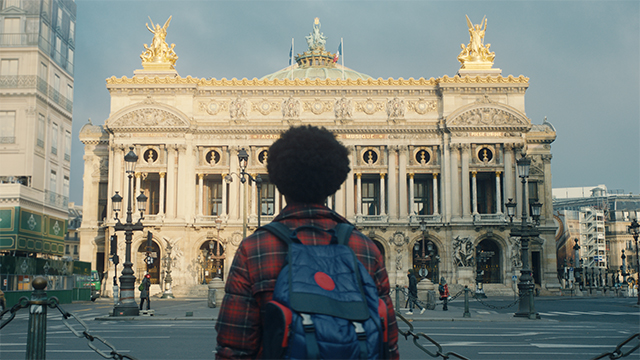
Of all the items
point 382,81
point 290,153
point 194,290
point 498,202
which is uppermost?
point 382,81

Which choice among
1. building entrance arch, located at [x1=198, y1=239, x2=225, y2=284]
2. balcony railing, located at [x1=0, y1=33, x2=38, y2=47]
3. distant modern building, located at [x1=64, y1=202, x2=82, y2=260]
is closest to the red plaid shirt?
balcony railing, located at [x1=0, y1=33, x2=38, y2=47]

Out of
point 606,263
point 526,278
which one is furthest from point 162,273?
point 606,263

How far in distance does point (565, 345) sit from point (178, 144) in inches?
1983

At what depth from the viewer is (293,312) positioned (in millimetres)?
3465

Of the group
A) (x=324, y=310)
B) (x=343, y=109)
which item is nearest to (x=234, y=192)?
(x=343, y=109)

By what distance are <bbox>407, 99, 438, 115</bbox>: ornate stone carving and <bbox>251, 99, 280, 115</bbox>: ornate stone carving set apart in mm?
13012

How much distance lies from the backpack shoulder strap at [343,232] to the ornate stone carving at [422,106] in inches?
Answer: 2375

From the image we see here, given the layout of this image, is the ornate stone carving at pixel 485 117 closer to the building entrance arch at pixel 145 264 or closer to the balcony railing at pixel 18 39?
the building entrance arch at pixel 145 264

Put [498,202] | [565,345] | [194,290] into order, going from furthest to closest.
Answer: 1. [498,202]
2. [194,290]
3. [565,345]

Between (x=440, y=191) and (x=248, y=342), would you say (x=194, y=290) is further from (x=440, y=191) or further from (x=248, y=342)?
(x=248, y=342)

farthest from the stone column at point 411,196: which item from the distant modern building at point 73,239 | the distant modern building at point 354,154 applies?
the distant modern building at point 73,239

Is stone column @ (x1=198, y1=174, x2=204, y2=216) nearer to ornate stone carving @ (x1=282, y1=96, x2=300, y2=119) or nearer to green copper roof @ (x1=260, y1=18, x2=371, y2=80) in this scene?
ornate stone carving @ (x1=282, y1=96, x2=300, y2=119)

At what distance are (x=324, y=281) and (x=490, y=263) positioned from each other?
61.1 m

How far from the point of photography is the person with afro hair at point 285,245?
3855 mm
